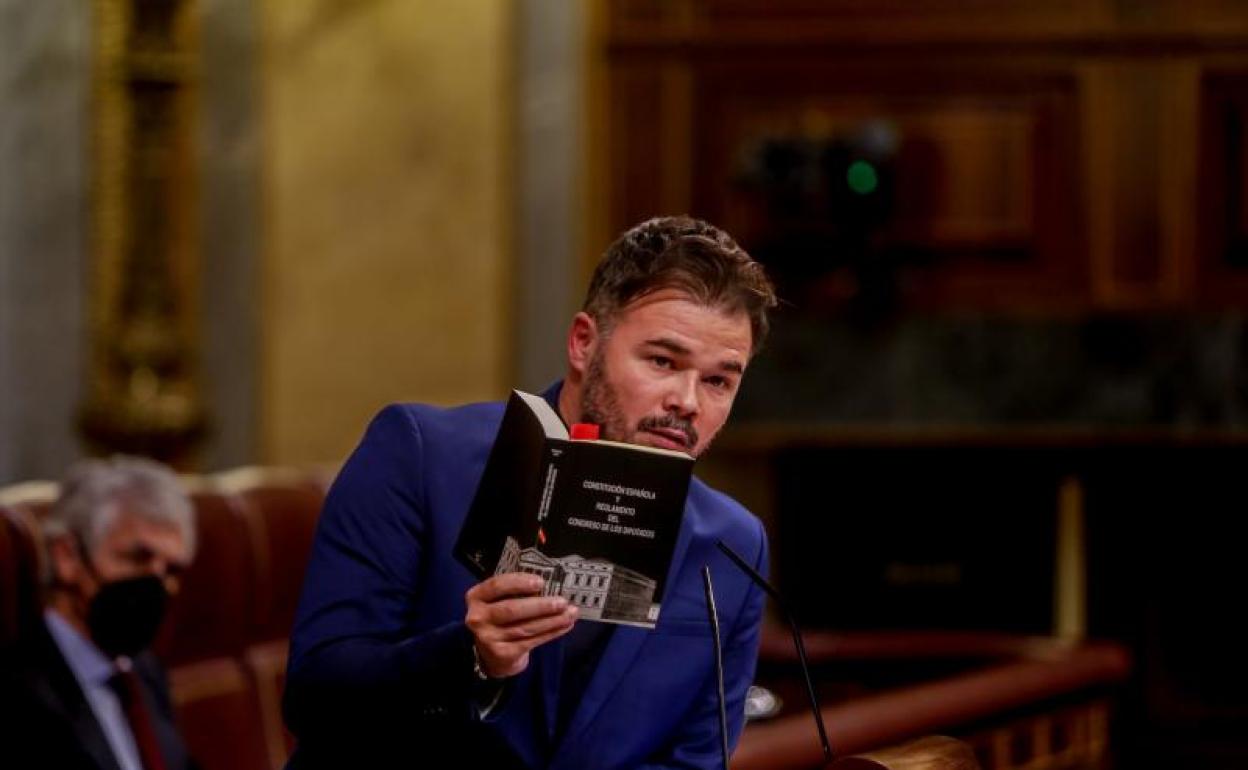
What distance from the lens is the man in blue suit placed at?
1727 millimetres

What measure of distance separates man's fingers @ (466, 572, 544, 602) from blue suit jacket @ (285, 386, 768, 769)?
109mm

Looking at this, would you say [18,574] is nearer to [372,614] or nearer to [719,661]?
[372,614]

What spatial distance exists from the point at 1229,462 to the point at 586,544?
13.5ft

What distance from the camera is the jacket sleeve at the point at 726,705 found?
6.04ft

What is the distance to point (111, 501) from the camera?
3129 mm

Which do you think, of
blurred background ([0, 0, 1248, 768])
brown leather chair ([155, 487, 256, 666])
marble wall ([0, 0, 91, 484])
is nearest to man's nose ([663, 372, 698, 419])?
brown leather chair ([155, 487, 256, 666])

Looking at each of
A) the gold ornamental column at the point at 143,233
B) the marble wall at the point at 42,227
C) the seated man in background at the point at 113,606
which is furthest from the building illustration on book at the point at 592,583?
the marble wall at the point at 42,227

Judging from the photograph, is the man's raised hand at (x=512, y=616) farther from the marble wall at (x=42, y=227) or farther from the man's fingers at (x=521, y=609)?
the marble wall at (x=42, y=227)

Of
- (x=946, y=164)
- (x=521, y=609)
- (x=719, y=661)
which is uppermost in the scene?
(x=946, y=164)

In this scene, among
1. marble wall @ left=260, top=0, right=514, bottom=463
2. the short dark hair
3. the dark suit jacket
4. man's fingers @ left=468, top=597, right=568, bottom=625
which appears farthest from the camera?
marble wall @ left=260, top=0, right=514, bottom=463

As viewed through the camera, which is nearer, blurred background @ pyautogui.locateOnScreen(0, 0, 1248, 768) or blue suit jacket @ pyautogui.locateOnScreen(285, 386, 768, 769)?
blue suit jacket @ pyautogui.locateOnScreen(285, 386, 768, 769)

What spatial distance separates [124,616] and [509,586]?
5.28 ft

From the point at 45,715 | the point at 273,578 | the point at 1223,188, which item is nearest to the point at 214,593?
the point at 273,578

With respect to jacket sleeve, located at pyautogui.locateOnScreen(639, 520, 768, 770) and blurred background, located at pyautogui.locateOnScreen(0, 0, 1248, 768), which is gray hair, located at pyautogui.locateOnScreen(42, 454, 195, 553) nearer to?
jacket sleeve, located at pyautogui.locateOnScreen(639, 520, 768, 770)
